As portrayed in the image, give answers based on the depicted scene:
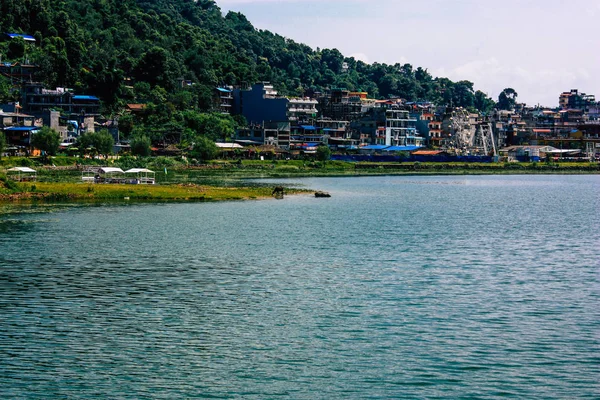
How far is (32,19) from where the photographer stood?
186 metres

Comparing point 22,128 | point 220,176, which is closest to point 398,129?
point 220,176

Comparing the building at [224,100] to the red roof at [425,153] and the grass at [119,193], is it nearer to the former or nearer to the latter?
the red roof at [425,153]

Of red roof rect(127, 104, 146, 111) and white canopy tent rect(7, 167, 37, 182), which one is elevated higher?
red roof rect(127, 104, 146, 111)

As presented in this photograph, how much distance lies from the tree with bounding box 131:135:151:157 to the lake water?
234ft

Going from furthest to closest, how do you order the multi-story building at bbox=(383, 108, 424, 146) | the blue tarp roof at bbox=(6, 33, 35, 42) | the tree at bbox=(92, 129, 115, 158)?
the multi-story building at bbox=(383, 108, 424, 146) → the blue tarp roof at bbox=(6, 33, 35, 42) → the tree at bbox=(92, 129, 115, 158)

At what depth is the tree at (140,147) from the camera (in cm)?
13525

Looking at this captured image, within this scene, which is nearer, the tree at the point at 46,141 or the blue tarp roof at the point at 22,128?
the tree at the point at 46,141

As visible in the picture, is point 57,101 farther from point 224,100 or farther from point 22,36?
point 224,100

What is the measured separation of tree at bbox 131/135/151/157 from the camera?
444ft

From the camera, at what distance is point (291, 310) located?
33219mm

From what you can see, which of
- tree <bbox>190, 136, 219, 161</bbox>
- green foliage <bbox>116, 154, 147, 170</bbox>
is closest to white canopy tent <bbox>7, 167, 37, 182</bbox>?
green foliage <bbox>116, 154, 147, 170</bbox>

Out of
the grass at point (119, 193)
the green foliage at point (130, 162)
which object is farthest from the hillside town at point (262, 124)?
the grass at point (119, 193)

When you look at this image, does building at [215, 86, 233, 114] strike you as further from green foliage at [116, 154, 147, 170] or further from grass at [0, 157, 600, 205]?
green foliage at [116, 154, 147, 170]

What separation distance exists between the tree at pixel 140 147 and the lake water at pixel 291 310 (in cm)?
7136
